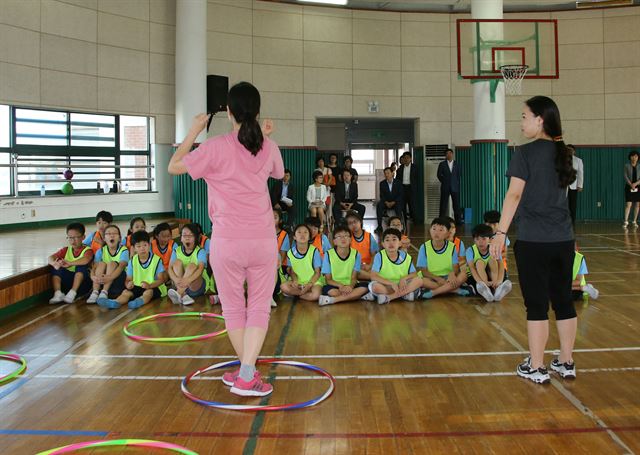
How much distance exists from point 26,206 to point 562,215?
35.9ft

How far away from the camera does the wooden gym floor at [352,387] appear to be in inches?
130

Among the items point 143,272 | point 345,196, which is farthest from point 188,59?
point 143,272

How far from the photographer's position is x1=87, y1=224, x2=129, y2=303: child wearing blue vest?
731 cm

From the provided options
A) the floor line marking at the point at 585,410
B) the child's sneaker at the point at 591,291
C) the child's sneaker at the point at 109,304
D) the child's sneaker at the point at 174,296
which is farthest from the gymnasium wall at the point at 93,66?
the floor line marking at the point at 585,410

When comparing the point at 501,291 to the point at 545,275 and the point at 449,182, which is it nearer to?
the point at 545,275

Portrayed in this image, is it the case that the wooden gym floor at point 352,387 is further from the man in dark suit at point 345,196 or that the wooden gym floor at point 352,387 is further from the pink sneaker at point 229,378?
the man in dark suit at point 345,196

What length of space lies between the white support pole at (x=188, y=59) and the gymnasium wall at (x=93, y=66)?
54 cm

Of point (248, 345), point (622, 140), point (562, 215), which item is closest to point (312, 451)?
point (248, 345)

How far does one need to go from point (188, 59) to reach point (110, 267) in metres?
8.24

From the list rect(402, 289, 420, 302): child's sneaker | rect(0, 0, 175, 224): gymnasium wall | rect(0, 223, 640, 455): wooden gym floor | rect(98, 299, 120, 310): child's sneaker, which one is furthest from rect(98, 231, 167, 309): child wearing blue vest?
rect(0, 0, 175, 224): gymnasium wall

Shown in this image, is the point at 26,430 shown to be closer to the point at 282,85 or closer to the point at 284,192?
the point at 284,192

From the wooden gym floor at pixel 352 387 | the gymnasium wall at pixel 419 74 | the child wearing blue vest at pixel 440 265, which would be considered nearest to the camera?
the wooden gym floor at pixel 352 387

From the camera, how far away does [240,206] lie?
3.72 metres

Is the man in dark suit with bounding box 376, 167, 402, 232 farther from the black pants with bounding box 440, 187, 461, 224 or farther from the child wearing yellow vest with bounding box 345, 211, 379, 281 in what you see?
the child wearing yellow vest with bounding box 345, 211, 379, 281
